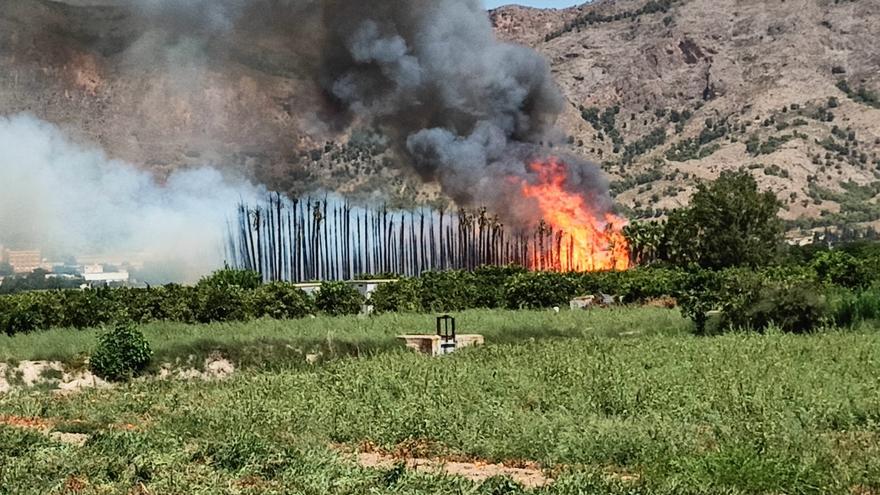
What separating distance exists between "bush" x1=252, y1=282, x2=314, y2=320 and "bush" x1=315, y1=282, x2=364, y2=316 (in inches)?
27.6

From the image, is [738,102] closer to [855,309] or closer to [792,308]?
[855,309]

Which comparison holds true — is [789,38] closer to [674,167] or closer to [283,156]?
[674,167]

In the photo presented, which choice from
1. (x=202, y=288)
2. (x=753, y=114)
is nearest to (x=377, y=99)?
(x=202, y=288)

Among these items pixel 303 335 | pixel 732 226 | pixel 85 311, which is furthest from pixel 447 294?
pixel 732 226

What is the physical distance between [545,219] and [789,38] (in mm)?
121054

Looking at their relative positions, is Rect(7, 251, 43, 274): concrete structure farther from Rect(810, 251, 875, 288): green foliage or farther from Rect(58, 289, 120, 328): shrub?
Rect(810, 251, 875, 288): green foliage

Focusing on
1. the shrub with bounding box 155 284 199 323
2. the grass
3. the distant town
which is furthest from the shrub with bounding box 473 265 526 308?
the distant town

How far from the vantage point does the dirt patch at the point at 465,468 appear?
1161 cm

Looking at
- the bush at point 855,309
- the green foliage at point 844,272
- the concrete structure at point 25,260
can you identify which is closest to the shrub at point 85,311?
the bush at point 855,309

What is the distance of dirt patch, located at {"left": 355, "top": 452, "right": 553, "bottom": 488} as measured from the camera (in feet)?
38.1

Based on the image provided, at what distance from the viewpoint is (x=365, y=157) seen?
10906 centimetres

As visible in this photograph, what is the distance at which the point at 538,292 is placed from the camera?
2068 inches

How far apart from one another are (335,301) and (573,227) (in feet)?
98.4

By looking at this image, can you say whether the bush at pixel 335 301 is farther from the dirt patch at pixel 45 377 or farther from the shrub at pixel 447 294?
the dirt patch at pixel 45 377
